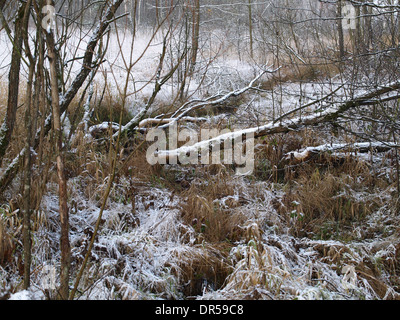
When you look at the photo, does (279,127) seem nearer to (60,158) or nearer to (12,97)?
(12,97)

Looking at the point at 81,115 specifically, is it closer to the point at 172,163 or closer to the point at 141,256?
the point at 172,163

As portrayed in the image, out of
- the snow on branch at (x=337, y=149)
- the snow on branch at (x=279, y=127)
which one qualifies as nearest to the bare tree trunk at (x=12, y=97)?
the snow on branch at (x=279, y=127)

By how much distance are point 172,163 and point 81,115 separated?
172cm

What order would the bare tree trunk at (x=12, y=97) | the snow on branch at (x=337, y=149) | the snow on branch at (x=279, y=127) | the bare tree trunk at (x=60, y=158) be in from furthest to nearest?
1. the snow on branch at (x=337, y=149)
2. the snow on branch at (x=279, y=127)
3. the bare tree trunk at (x=12, y=97)
4. the bare tree trunk at (x=60, y=158)

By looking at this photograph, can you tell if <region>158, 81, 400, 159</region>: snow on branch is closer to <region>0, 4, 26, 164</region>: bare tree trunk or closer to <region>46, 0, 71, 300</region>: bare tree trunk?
<region>0, 4, 26, 164</region>: bare tree trunk

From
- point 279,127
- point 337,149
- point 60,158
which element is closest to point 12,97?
point 60,158

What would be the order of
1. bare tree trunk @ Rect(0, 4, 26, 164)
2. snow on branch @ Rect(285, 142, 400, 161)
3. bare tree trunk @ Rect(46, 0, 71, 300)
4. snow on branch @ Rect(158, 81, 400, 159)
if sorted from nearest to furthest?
bare tree trunk @ Rect(46, 0, 71, 300) → bare tree trunk @ Rect(0, 4, 26, 164) → snow on branch @ Rect(158, 81, 400, 159) → snow on branch @ Rect(285, 142, 400, 161)

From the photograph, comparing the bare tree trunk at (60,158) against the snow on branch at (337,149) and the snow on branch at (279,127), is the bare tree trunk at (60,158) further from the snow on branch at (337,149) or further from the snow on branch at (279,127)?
the snow on branch at (337,149)

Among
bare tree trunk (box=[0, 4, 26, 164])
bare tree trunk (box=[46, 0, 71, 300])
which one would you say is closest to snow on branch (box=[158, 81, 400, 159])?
bare tree trunk (box=[0, 4, 26, 164])

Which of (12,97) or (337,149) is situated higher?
(12,97)

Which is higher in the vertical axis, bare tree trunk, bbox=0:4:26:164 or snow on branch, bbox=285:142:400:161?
bare tree trunk, bbox=0:4:26:164

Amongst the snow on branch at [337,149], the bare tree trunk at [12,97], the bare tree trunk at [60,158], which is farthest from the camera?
the snow on branch at [337,149]

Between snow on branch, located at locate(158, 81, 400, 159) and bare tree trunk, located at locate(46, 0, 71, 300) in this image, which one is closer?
bare tree trunk, located at locate(46, 0, 71, 300)
